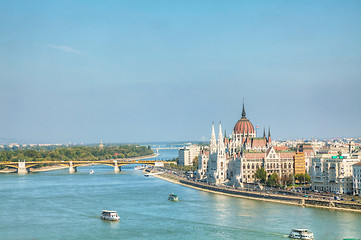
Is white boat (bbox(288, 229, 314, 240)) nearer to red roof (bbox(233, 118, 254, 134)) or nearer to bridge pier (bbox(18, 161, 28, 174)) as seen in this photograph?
red roof (bbox(233, 118, 254, 134))

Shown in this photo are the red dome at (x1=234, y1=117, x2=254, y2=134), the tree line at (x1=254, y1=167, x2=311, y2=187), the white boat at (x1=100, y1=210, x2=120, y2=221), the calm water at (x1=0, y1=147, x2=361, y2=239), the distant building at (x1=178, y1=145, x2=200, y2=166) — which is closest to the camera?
the calm water at (x1=0, y1=147, x2=361, y2=239)

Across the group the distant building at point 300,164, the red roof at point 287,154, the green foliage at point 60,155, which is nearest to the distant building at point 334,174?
the red roof at point 287,154

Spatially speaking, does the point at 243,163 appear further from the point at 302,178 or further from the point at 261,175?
the point at 302,178

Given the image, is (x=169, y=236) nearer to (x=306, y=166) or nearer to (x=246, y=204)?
(x=246, y=204)

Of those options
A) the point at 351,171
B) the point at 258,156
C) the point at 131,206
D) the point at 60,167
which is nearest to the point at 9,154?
the point at 60,167

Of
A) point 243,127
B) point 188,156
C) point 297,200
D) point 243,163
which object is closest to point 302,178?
point 243,163

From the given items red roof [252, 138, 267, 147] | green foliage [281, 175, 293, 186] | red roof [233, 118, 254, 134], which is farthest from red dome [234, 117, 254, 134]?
green foliage [281, 175, 293, 186]

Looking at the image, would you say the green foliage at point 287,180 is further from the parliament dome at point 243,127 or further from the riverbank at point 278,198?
the parliament dome at point 243,127
